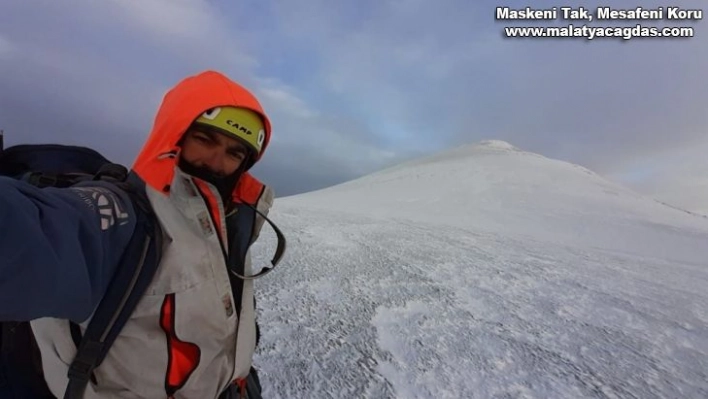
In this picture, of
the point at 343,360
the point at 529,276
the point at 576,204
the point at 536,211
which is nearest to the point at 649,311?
the point at 529,276

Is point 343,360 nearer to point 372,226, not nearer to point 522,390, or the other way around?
point 522,390

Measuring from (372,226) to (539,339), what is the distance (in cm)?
482

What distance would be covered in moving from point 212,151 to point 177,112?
19cm

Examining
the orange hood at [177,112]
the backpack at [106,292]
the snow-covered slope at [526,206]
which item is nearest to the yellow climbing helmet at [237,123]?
the orange hood at [177,112]

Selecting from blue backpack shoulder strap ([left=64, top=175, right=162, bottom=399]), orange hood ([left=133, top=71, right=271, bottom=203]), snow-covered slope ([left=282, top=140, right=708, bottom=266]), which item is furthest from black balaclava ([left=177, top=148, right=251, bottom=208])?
snow-covered slope ([left=282, top=140, right=708, bottom=266])

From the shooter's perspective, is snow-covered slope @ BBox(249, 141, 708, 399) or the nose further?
snow-covered slope @ BBox(249, 141, 708, 399)

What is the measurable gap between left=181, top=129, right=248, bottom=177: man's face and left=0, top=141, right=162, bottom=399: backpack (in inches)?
8.4

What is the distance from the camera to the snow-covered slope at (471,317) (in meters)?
2.14

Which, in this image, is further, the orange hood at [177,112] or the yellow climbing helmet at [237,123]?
the yellow climbing helmet at [237,123]

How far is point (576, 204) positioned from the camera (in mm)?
12688

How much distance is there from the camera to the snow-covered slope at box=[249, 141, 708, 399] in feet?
7.04

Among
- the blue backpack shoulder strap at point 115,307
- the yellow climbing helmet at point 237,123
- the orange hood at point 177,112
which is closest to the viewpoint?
the blue backpack shoulder strap at point 115,307

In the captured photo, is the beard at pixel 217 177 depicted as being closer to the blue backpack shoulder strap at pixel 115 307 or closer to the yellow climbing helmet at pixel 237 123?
the yellow climbing helmet at pixel 237 123

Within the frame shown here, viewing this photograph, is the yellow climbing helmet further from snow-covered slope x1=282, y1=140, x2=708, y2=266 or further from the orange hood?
snow-covered slope x1=282, y1=140, x2=708, y2=266
